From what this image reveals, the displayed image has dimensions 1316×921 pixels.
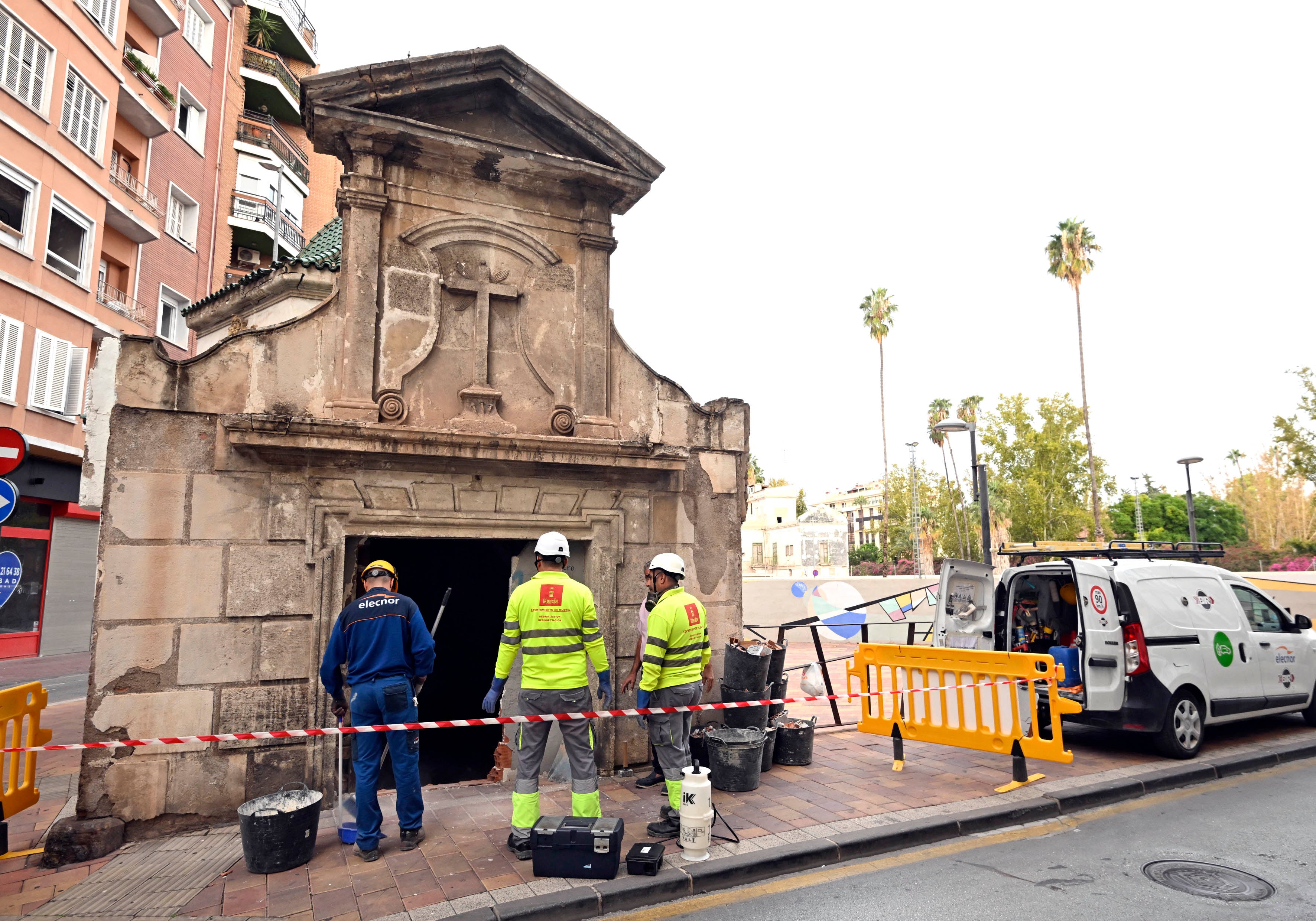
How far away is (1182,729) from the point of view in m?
7.21

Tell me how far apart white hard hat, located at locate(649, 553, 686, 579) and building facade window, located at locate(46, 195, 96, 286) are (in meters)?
17.8

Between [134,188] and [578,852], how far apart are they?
22243 millimetres

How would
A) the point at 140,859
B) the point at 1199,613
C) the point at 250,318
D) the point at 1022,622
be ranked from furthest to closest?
the point at 250,318, the point at 1022,622, the point at 1199,613, the point at 140,859

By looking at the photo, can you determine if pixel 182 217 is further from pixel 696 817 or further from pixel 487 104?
pixel 696 817

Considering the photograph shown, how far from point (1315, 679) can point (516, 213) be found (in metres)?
10.4

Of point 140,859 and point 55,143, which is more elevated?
point 55,143

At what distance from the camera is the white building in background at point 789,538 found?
184 feet

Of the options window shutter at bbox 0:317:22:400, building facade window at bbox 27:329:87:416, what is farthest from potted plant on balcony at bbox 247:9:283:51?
window shutter at bbox 0:317:22:400

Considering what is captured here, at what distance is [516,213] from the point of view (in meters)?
7.21

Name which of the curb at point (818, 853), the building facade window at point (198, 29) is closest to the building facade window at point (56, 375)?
the building facade window at point (198, 29)

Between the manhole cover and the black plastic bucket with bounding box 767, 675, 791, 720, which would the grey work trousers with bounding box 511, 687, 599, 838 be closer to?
the black plastic bucket with bounding box 767, 675, 791, 720

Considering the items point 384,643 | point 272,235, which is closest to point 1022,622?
point 384,643

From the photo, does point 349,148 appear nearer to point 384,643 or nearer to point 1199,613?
point 384,643

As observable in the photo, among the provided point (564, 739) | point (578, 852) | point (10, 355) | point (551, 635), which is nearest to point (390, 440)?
point (551, 635)
